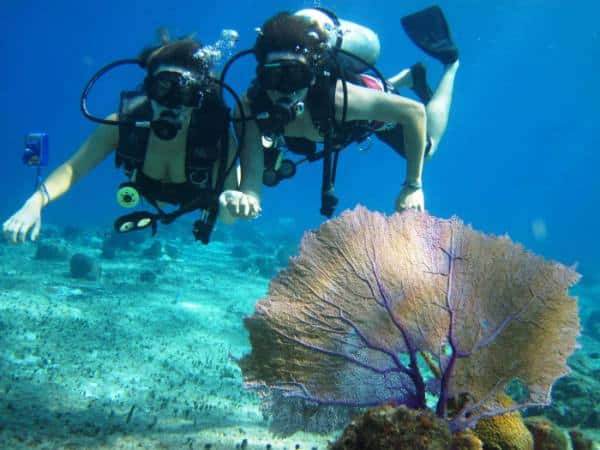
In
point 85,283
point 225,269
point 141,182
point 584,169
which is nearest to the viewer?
point 141,182

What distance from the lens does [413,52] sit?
214 feet

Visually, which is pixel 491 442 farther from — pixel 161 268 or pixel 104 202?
pixel 104 202

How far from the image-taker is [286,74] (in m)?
4.24

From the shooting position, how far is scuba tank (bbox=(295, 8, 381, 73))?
5.62 m

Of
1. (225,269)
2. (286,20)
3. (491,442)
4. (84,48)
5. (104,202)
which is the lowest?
(491,442)

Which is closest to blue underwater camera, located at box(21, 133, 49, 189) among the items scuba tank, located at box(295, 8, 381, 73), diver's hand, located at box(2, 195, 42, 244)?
diver's hand, located at box(2, 195, 42, 244)

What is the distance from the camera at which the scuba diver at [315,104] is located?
427 centimetres

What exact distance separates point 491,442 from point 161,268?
1242cm

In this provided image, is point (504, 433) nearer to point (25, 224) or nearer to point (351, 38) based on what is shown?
point (25, 224)

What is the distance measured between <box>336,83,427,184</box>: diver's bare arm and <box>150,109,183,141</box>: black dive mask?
1.68 meters

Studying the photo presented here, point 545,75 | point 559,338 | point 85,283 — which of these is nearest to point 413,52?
point 545,75

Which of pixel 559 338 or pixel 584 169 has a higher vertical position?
pixel 584 169

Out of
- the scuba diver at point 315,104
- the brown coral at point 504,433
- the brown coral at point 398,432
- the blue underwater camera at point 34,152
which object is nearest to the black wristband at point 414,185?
the scuba diver at point 315,104

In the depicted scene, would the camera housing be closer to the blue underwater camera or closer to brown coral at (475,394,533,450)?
the blue underwater camera
